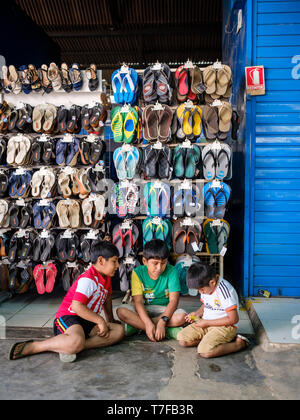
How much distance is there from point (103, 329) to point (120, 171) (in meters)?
2.01

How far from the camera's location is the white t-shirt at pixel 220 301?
2824mm

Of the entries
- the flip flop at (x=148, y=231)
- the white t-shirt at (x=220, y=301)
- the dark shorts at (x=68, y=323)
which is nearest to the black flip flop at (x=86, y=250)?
the flip flop at (x=148, y=231)

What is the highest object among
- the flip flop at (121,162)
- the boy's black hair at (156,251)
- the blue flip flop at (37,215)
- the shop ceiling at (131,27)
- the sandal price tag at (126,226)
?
the shop ceiling at (131,27)

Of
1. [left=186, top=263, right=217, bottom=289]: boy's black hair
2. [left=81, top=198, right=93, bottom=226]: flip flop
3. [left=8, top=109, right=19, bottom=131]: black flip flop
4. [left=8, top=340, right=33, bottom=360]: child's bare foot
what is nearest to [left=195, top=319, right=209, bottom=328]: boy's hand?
[left=186, top=263, right=217, bottom=289]: boy's black hair

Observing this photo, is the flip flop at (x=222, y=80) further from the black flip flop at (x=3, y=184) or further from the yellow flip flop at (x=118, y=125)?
the black flip flop at (x=3, y=184)

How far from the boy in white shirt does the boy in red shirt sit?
0.64 meters

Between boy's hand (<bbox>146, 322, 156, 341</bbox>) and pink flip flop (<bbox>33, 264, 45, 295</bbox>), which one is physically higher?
pink flip flop (<bbox>33, 264, 45, 295</bbox>)

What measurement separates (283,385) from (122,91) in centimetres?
343

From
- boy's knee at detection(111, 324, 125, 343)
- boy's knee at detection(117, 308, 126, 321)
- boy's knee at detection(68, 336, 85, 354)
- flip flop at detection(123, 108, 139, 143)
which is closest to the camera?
boy's knee at detection(68, 336, 85, 354)

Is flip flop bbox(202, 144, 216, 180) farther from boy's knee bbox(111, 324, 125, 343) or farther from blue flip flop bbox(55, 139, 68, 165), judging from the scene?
boy's knee bbox(111, 324, 125, 343)

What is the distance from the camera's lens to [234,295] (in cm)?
286

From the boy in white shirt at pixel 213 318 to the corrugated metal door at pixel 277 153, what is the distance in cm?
140

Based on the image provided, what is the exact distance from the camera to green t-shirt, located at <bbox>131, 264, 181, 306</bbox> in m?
3.25

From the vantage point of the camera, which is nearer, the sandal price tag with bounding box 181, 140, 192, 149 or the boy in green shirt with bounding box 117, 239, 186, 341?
the boy in green shirt with bounding box 117, 239, 186, 341
